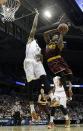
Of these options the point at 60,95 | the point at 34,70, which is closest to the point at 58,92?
the point at 60,95

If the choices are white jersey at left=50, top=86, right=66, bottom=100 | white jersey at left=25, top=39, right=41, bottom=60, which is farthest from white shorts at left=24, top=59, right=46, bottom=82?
white jersey at left=50, top=86, right=66, bottom=100

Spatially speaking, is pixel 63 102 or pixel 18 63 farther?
pixel 18 63

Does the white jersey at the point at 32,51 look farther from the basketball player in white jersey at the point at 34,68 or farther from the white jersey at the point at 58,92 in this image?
the white jersey at the point at 58,92

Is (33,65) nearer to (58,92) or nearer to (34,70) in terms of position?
(34,70)

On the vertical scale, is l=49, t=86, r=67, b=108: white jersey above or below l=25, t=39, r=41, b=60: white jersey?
below

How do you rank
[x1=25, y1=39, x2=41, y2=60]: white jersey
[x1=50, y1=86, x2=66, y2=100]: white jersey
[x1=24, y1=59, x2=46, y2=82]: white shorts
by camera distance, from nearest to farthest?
1. [x1=24, y1=59, x2=46, y2=82]: white shorts
2. [x1=25, y1=39, x2=41, y2=60]: white jersey
3. [x1=50, y1=86, x2=66, y2=100]: white jersey

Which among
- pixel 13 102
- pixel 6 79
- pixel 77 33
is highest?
pixel 77 33

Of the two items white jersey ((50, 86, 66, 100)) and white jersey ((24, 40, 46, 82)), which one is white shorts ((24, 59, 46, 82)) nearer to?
white jersey ((24, 40, 46, 82))

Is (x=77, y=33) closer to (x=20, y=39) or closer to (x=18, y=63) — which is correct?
(x=20, y=39)

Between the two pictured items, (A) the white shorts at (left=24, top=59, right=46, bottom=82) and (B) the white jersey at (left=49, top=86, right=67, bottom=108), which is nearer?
(A) the white shorts at (left=24, top=59, right=46, bottom=82)

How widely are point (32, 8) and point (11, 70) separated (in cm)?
1357

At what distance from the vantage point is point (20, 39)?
73.2 feet

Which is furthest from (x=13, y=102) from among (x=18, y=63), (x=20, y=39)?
(x=20, y=39)

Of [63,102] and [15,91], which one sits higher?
[15,91]
